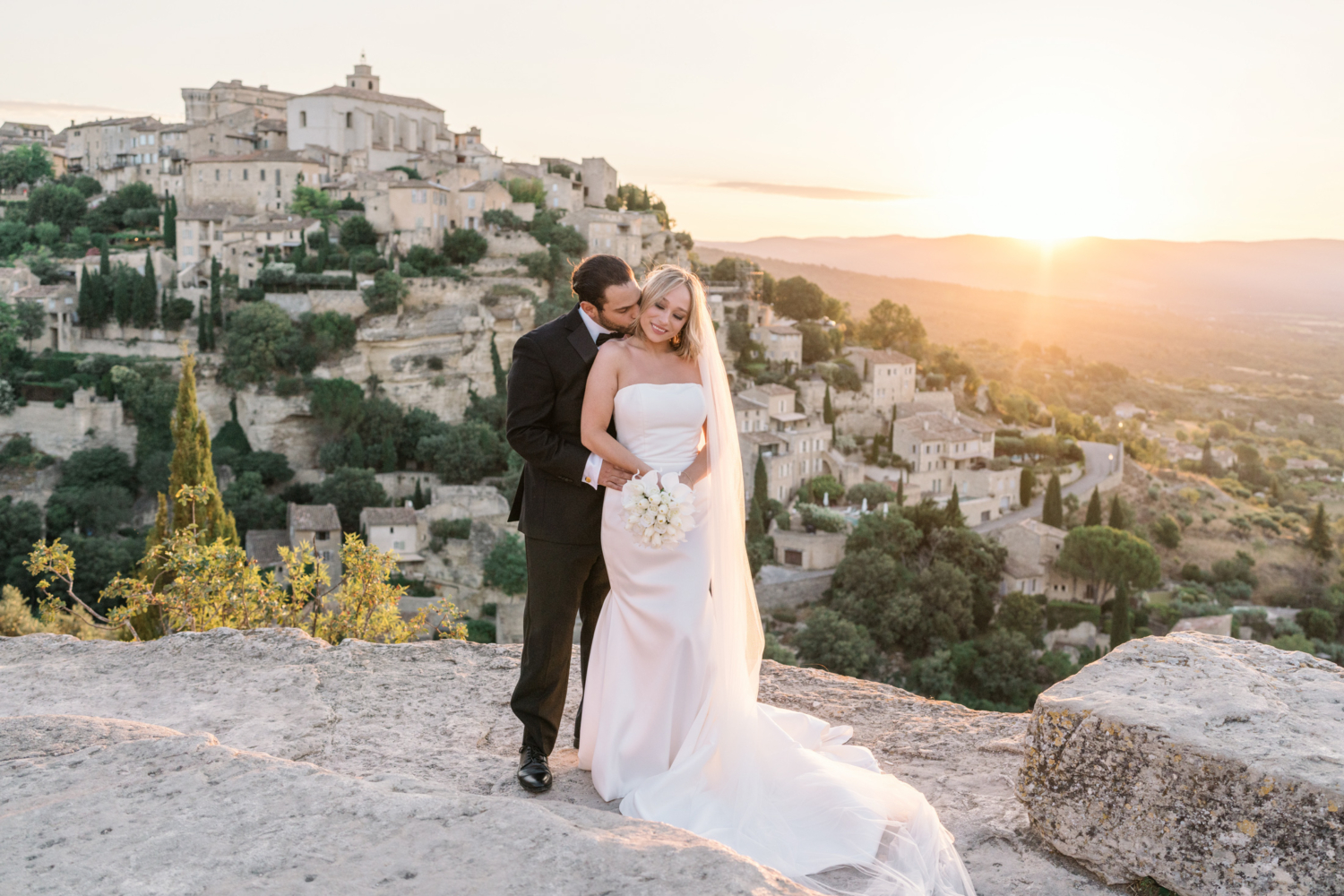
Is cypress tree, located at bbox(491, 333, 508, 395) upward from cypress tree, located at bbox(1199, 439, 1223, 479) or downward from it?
upward

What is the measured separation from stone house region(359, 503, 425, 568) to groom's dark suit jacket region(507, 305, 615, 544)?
24396 mm

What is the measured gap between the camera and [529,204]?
39.0 metres

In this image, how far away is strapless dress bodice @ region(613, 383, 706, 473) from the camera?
3148 mm

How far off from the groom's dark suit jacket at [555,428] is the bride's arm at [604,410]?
0.07m

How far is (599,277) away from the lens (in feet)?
10.6

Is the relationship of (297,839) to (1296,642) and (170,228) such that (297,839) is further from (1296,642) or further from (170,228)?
(170,228)

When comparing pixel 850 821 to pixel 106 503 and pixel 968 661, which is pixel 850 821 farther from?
pixel 106 503

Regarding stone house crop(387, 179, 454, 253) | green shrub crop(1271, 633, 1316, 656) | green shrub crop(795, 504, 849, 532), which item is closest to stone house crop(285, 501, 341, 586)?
stone house crop(387, 179, 454, 253)

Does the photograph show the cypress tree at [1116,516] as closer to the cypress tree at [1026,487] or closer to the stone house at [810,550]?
the cypress tree at [1026,487]

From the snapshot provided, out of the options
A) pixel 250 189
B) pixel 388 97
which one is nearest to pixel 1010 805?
pixel 250 189

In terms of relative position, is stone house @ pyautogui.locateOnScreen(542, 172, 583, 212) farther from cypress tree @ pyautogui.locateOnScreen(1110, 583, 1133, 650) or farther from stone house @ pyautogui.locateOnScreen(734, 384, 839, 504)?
cypress tree @ pyautogui.locateOnScreen(1110, 583, 1133, 650)

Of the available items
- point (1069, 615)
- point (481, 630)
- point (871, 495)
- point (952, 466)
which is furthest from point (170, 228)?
point (1069, 615)

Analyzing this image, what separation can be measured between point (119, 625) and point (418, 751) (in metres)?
4.86

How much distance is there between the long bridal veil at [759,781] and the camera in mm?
2516
